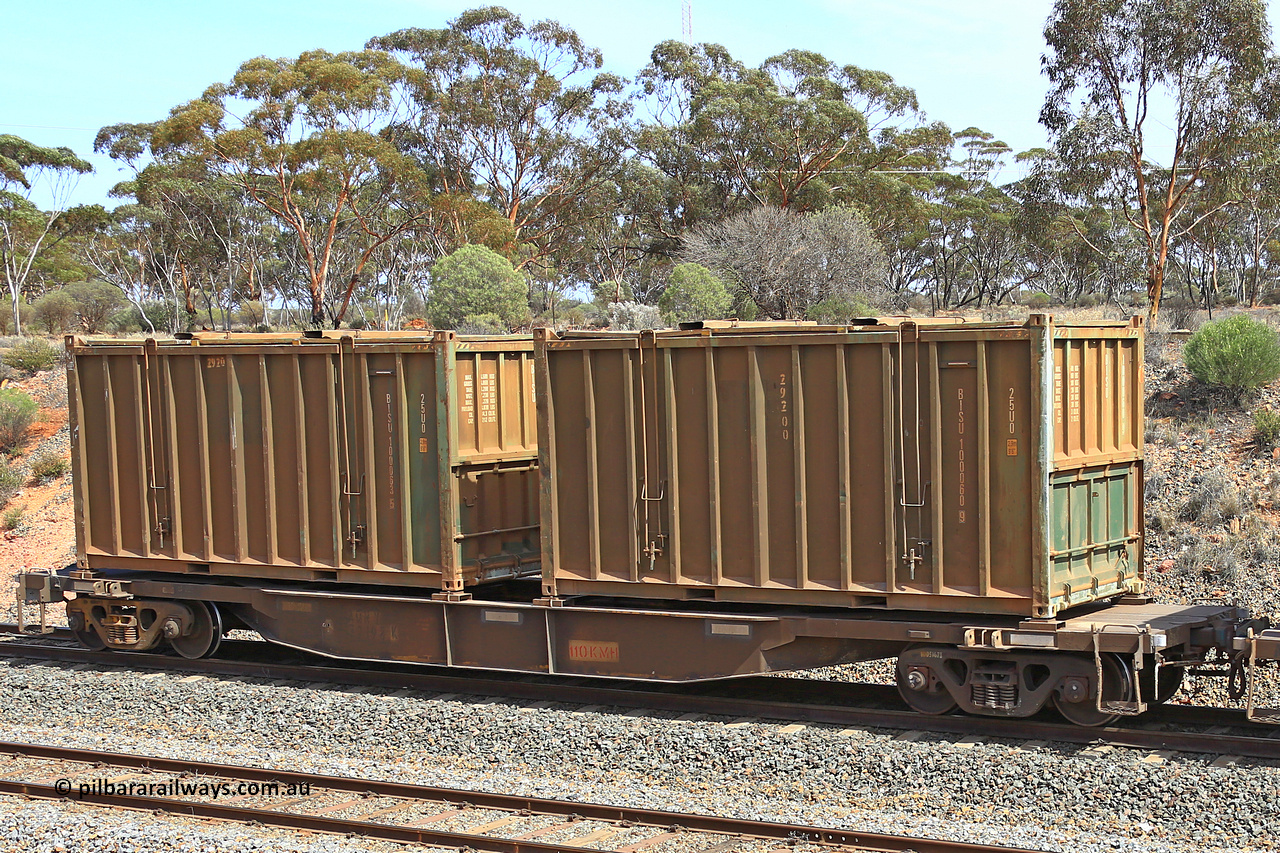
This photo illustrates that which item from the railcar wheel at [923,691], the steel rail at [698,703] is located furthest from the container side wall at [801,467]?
the steel rail at [698,703]

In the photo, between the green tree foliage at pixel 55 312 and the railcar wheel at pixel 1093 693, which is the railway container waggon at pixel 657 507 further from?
the green tree foliage at pixel 55 312

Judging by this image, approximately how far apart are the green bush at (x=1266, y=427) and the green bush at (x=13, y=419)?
2675cm

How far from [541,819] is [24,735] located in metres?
5.08

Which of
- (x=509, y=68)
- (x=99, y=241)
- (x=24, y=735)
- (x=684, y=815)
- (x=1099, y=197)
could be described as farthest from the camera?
(x=99, y=241)

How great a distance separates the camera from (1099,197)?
34.4 m

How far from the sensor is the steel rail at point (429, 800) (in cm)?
667

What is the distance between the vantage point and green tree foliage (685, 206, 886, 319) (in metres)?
37.4

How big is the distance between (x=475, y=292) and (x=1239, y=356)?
71.2ft

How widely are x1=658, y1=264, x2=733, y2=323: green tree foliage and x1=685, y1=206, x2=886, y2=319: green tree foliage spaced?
3532 mm

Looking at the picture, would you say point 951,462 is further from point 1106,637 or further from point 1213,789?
point 1213,789

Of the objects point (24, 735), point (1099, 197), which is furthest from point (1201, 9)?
point (24, 735)

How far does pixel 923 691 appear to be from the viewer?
9.04 m

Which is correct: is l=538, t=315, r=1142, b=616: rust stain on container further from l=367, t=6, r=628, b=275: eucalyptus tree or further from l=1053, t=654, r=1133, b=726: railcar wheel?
l=367, t=6, r=628, b=275: eucalyptus tree

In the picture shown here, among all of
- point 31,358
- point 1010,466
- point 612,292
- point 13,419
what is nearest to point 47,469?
point 13,419
